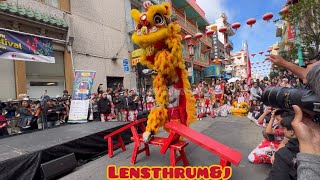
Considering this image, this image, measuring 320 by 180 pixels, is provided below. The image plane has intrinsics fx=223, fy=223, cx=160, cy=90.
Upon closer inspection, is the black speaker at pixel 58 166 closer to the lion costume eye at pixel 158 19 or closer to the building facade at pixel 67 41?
the lion costume eye at pixel 158 19

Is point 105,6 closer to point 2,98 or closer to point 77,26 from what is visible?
point 77,26

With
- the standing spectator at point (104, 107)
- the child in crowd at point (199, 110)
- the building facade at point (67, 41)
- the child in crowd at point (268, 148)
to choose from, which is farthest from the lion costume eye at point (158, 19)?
the building facade at point (67, 41)

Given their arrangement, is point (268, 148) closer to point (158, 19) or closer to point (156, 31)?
point (156, 31)

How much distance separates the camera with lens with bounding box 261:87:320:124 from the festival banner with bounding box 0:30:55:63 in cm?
790

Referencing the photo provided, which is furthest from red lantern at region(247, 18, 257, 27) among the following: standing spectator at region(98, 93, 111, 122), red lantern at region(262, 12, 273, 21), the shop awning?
the shop awning

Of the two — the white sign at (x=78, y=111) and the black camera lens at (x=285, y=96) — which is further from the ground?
the black camera lens at (x=285, y=96)

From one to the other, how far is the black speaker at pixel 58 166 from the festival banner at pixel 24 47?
16.6 ft

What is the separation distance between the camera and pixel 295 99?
124 centimetres

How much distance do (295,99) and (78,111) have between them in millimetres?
7316

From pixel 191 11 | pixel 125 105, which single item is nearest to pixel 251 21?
pixel 125 105

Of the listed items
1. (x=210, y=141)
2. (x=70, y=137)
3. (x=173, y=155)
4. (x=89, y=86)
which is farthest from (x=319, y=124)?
(x=89, y=86)

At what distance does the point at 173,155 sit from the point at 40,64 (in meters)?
8.42

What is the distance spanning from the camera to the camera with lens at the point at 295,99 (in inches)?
41.3

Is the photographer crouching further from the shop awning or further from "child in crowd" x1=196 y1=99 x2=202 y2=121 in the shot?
the shop awning
